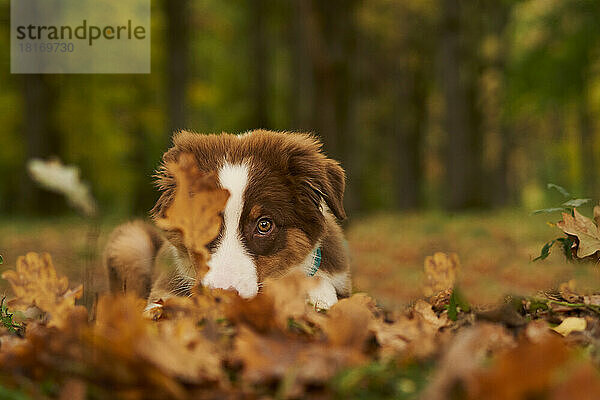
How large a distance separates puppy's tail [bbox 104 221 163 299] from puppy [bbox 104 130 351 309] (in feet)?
1.97

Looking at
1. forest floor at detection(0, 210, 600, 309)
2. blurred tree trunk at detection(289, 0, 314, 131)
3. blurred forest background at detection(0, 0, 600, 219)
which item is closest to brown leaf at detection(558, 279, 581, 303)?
forest floor at detection(0, 210, 600, 309)

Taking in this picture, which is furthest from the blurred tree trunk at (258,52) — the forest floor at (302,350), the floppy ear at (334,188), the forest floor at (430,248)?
the forest floor at (302,350)

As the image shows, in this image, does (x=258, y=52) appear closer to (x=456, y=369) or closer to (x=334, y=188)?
(x=334, y=188)

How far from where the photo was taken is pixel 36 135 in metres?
22.1

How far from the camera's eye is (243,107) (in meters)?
28.0

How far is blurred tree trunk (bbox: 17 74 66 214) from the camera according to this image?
22.0 meters

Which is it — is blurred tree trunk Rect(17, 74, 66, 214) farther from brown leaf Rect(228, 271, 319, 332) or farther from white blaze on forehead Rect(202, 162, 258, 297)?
brown leaf Rect(228, 271, 319, 332)

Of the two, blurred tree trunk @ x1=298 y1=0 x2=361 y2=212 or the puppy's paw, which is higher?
blurred tree trunk @ x1=298 y1=0 x2=361 y2=212

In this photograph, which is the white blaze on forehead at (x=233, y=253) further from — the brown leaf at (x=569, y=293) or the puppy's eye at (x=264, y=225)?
the brown leaf at (x=569, y=293)

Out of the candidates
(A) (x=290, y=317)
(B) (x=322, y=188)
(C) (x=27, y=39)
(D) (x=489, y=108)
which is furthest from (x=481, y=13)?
(A) (x=290, y=317)

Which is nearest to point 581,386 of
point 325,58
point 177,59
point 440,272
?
point 440,272

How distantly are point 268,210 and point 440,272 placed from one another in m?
1.01

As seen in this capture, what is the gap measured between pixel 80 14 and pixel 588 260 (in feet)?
62.8

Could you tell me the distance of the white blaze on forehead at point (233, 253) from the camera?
113 inches
